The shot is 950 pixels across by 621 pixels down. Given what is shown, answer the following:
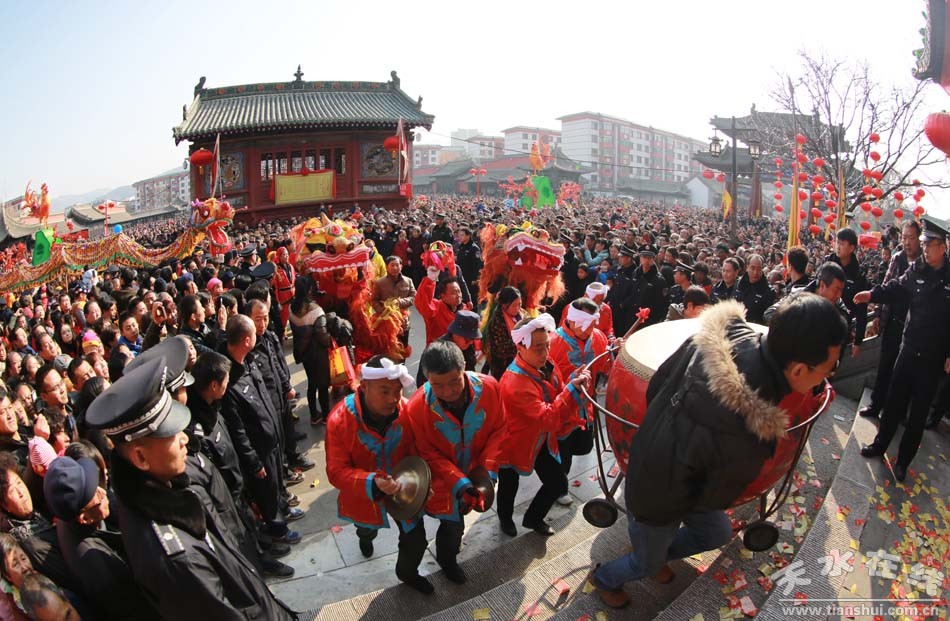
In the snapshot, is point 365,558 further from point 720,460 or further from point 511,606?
point 720,460

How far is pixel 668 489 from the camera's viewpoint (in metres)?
2.44

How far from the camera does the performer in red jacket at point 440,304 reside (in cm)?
561

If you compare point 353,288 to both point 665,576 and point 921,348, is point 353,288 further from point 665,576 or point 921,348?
point 921,348

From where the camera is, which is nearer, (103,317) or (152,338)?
(152,338)

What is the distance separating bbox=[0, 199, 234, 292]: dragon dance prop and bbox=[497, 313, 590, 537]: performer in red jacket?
943 centimetres

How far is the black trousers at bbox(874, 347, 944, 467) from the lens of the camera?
13.0 ft

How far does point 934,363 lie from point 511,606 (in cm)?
336

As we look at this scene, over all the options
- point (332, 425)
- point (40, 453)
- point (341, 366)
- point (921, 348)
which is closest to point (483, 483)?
point (332, 425)

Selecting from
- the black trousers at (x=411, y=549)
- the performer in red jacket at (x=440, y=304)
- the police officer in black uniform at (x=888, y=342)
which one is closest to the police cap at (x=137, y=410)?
the black trousers at (x=411, y=549)

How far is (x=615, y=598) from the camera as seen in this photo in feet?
10.1

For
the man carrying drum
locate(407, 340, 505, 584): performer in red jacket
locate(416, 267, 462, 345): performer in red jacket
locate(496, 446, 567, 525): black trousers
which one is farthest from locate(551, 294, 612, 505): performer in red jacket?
locate(416, 267, 462, 345): performer in red jacket

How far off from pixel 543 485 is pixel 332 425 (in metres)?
1.53

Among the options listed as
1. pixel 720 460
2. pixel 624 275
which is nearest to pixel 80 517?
pixel 720 460

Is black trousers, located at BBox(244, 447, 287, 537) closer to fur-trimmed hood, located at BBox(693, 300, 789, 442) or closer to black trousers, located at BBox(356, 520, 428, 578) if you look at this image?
black trousers, located at BBox(356, 520, 428, 578)
